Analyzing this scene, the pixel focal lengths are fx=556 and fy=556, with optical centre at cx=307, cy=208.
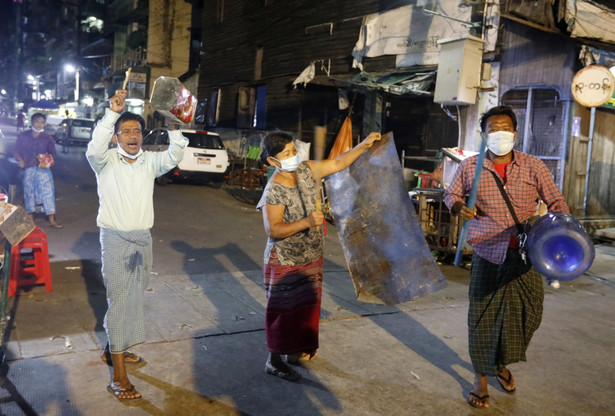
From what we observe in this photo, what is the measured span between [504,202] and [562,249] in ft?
1.91

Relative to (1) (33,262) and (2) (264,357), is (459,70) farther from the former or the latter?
(1) (33,262)

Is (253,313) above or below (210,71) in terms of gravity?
below

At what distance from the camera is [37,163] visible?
974 cm

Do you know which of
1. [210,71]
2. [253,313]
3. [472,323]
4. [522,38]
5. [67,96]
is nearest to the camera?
[472,323]

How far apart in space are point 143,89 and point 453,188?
34.5 meters

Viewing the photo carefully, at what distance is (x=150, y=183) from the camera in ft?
13.5

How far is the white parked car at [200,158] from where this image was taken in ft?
54.8

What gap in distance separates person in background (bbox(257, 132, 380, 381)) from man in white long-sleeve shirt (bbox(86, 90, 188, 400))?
76 cm

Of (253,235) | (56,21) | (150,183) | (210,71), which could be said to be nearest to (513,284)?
(150,183)

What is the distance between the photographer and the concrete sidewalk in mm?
3816

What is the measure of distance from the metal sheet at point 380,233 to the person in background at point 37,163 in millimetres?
6989

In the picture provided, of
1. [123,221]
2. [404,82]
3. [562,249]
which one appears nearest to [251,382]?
[123,221]

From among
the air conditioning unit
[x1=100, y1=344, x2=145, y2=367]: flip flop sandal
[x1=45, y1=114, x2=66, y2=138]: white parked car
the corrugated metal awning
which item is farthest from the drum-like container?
[x1=45, y1=114, x2=66, y2=138]: white parked car

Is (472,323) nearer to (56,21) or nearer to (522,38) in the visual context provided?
(522,38)
